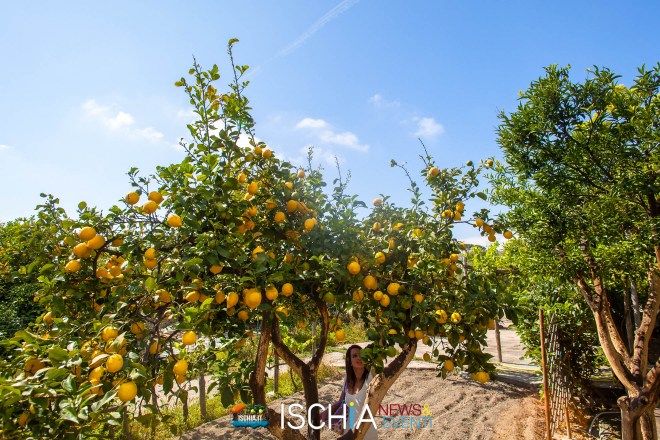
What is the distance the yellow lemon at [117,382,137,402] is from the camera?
100 centimetres

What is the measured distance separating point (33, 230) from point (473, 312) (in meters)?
2.41

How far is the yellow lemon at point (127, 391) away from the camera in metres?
1.00

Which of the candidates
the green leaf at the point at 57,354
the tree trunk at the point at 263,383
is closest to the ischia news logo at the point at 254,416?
the tree trunk at the point at 263,383

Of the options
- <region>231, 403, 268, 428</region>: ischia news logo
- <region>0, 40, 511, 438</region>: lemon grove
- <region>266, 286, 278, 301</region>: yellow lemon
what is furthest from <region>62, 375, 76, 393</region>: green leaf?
<region>231, 403, 268, 428</region>: ischia news logo

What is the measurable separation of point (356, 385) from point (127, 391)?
A: 6.23 feet

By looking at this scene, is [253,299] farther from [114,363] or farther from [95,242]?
[95,242]

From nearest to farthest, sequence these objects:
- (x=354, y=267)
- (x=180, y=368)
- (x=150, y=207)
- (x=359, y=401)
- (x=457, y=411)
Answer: (x=180, y=368)
(x=150, y=207)
(x=354, y=267)
(x=359, y=401)
(x=457, y=411)

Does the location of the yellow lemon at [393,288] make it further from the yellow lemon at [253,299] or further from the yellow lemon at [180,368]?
the yellow lemon at [180,368]

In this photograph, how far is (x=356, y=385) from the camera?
2.61 meters

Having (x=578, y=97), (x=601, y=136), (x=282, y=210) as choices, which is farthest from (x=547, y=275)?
(x=282, y=210)

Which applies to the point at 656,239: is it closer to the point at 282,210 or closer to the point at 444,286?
the point at 444,286

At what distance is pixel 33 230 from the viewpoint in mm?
2012

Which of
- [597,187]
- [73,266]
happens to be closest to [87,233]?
[73,266]

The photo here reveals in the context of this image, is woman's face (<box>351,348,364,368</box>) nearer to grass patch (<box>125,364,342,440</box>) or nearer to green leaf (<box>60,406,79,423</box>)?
grass patch (<box>125,364,342,440</box>)
